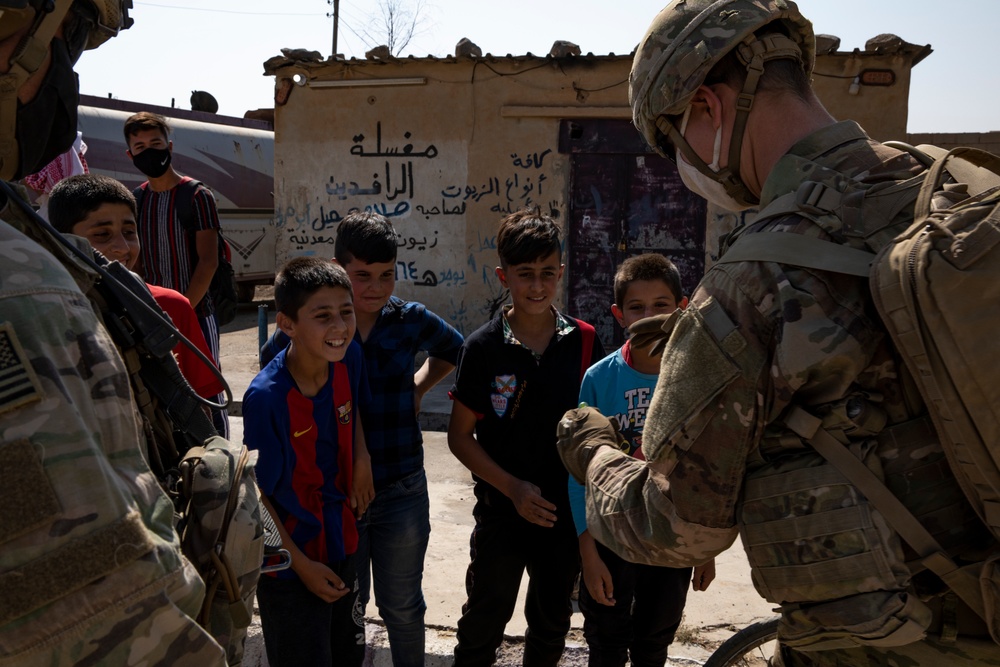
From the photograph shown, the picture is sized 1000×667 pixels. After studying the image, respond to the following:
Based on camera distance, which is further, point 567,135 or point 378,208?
point 378,208

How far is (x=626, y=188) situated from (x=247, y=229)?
721 cm

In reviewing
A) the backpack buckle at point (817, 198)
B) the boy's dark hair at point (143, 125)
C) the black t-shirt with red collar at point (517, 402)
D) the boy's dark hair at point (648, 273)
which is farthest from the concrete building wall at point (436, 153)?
the backpack buckle at point (817, 198)

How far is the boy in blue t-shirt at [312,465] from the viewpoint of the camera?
2336 millimetres

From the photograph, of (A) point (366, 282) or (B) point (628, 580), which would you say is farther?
(A) point (366, 282)

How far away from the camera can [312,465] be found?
2436 mm

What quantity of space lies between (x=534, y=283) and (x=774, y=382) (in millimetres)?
1507

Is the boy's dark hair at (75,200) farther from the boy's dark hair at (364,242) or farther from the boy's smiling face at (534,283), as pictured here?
the boy's smiling face at (534,283)

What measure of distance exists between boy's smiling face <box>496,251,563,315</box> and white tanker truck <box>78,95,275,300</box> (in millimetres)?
10549

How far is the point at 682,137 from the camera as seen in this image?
5.74 ft

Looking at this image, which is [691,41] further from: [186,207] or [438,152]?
[438,152]

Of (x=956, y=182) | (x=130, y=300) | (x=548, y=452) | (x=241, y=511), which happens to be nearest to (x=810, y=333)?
(x=956, y=182)

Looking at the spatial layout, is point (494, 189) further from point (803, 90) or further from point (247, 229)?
point (803, 90)

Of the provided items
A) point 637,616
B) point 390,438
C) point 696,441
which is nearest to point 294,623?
point 390,438

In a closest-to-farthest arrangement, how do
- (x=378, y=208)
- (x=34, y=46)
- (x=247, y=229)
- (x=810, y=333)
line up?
1. (x=34, y=46)
2. (x=810, y=333)
3. (x=378, y=208)
4. (x=247, y=229)
